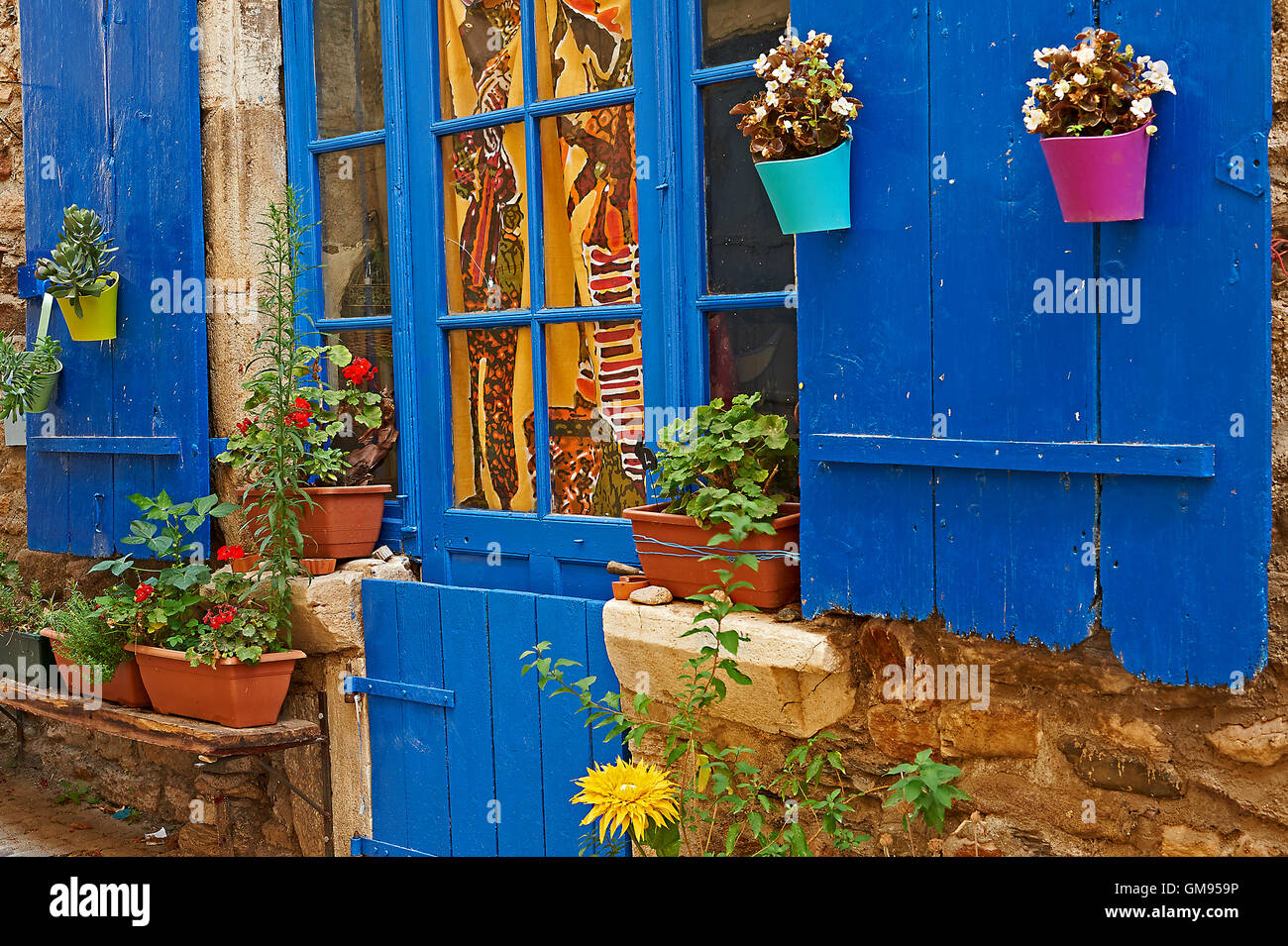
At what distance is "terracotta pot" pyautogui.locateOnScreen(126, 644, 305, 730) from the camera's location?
3398 millimetres

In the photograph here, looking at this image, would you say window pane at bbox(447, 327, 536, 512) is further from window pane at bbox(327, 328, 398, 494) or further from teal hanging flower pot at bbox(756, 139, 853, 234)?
teal hanging flower pot at bbox(756, 139, 853, 234)

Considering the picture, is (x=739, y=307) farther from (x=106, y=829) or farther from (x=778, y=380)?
(x=106, y=829)

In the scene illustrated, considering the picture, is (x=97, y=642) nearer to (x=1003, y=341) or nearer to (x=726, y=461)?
(x=726, y=461)

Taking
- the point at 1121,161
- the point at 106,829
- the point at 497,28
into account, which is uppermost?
the point at 497,28

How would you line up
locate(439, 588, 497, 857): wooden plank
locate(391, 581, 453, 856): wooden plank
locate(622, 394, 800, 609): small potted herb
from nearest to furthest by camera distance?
locate(622, 394, 800, 609): small potted herb < locate(439, 588, 497, 857): wooden plank < locate(391, 581, 453, 856): wooden plank

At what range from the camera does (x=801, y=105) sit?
8.02 ft

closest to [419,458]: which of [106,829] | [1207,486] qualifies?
[106,829]

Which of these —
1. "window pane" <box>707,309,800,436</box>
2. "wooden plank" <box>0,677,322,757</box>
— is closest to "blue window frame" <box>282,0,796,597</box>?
"window pane" <box>707,309,800,436</box>

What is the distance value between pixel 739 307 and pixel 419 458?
1.13 meters

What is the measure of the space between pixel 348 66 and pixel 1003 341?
2.27m

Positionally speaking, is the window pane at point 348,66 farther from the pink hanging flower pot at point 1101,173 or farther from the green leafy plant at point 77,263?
the pink hanging flower pot at point 1101,173

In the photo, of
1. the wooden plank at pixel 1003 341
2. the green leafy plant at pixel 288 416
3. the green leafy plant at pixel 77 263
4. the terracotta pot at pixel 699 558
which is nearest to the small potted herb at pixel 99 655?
the green leafy plant at pixel 288 416

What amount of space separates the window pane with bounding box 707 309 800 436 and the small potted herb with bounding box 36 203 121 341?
→ 2.04 m

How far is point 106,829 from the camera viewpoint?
4281 mm
